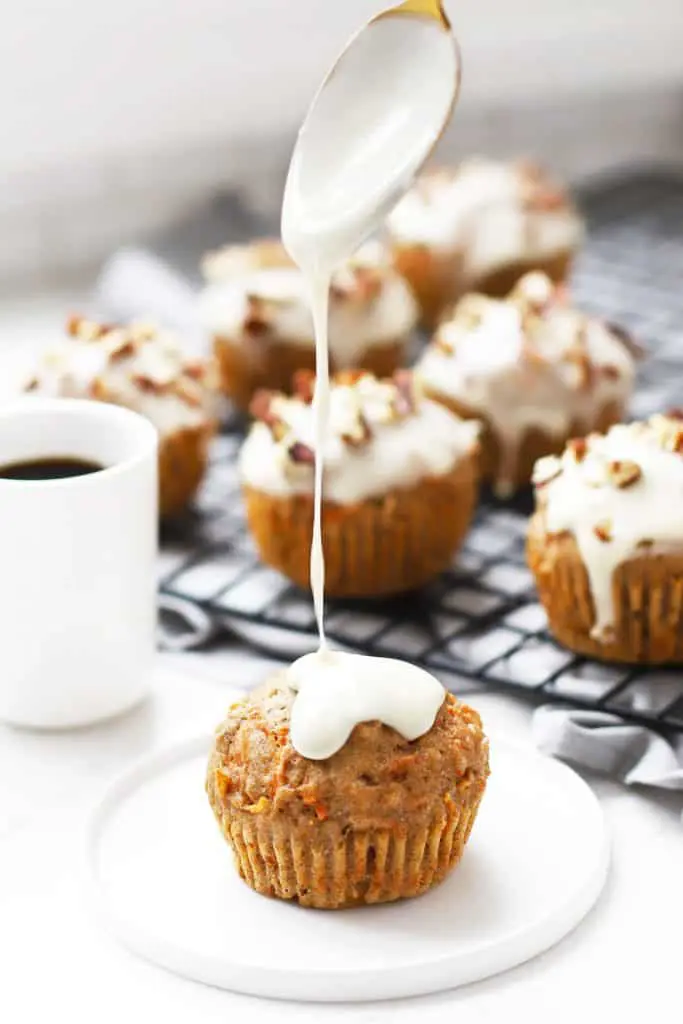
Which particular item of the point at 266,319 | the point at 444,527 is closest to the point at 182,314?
the point at 266,319

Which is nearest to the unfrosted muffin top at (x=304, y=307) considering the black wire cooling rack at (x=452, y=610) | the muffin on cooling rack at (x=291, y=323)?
the muffin on cooling rack at (x=291, y=323)

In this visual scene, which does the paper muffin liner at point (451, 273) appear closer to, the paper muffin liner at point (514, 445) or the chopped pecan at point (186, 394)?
the paper muffin liner at point (514, 445)

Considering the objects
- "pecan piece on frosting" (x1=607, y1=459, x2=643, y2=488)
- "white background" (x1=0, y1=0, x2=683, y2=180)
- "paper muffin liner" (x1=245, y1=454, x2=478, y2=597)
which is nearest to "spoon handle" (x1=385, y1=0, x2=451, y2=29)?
"pecan piece on frosting" (x1=607, y1=459, x2=643, y2=488)

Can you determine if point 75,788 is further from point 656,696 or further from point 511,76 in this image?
point 511,76

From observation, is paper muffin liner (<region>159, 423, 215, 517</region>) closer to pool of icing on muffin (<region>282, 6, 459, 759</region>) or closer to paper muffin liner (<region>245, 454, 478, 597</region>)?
paper muffin liner (<region>245, 454, 478, 597</region>)

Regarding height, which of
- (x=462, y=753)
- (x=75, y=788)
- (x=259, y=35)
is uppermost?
(x=259, y=35)

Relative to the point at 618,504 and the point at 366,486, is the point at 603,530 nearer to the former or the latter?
the point at 618,504
